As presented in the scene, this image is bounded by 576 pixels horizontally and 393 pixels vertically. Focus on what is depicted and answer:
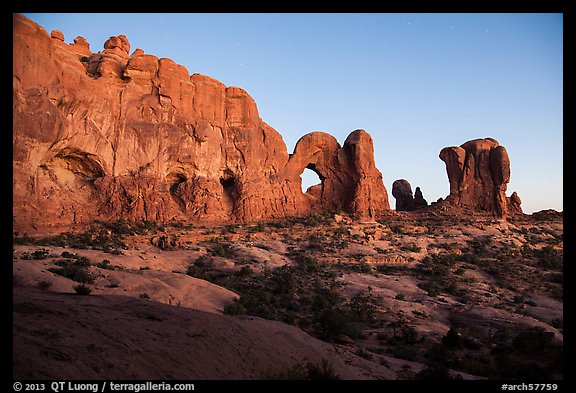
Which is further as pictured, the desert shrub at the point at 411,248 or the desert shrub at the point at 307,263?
the desert shrub at the point at 411,248

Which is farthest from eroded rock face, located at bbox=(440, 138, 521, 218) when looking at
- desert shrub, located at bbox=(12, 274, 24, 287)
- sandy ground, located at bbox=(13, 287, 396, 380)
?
desert shrub, located at bbox=(12, 274, 24, 287)

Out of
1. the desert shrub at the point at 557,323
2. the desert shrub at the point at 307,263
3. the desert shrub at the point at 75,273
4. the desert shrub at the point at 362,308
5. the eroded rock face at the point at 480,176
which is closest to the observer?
the desert shrub at the point at 75,273

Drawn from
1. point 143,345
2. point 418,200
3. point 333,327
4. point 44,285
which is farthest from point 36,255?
point 418,200

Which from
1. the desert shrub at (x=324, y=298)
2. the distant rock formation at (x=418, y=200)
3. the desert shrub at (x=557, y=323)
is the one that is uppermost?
the distant rock formation at (x=418, y=200)

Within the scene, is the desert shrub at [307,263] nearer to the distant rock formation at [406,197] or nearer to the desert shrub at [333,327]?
the desert shrub at [333,327]

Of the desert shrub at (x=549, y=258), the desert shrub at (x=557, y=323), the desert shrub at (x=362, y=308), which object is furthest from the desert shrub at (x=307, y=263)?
the desert shrub at (x=549, y=258)

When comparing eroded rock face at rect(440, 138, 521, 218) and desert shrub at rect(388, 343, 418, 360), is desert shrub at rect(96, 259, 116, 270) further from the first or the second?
eroded rock face at rect(440, 138, 521, 218)
